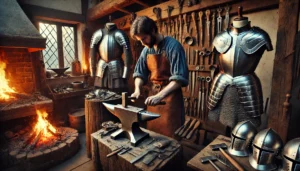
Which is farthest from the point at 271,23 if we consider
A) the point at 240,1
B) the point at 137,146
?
the point at 137,146

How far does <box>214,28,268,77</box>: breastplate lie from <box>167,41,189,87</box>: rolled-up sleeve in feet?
1.63

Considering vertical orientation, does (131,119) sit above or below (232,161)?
above

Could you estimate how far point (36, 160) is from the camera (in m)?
2.33

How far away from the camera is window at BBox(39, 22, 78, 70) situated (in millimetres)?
4109

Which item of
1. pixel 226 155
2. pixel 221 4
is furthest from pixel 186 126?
pixel 221 4

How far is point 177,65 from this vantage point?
1814 millimetres

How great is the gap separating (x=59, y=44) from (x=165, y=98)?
3.50 m

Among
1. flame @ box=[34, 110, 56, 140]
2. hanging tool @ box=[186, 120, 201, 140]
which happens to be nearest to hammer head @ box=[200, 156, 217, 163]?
hanging tool @ box=[186, 120, 201, 140]

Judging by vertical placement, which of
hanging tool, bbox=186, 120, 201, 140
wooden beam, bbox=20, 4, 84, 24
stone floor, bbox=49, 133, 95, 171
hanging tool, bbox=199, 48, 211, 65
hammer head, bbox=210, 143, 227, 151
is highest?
wooden beam, bbox=20, 4, 84, 24

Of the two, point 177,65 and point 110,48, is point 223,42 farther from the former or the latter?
point 110,48

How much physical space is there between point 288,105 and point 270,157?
3.21 ft

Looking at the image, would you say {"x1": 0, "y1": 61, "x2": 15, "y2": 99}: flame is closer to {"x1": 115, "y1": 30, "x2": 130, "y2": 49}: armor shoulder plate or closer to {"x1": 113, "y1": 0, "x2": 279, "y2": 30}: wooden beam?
{"x1": 115, "y1": 30, "x2": 130, "y2": 49}: armor shoulder plate

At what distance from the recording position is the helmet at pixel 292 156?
1019 mm

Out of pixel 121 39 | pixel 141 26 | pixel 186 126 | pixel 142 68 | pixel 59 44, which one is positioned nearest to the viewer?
pixel 141 26
